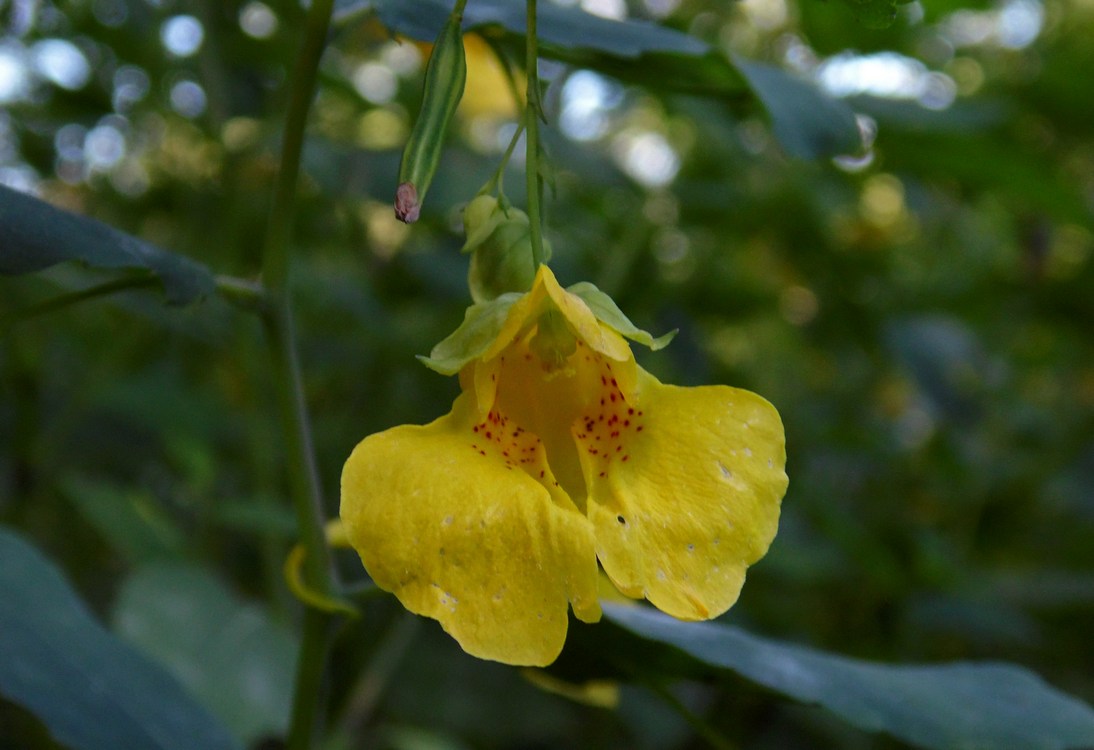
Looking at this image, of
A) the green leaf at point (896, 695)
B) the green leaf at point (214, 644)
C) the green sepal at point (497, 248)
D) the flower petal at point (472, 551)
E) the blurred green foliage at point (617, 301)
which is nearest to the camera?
the flower petal at point (472, 551)

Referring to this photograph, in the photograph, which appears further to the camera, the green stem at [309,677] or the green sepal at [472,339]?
the green stem at [309,677]

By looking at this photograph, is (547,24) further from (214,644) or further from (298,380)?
(214,644)

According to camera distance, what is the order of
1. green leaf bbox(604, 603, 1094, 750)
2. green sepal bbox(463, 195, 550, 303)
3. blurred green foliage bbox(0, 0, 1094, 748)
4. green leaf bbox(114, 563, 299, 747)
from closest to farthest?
green sepal bbox(463, 195, 550, 303) → green leaf bbox(604, 603, 1094, 750) → green leaf bbox(114, 563, 299, 747) → blurred green foliage bbox(0, 0, 1094, 748)

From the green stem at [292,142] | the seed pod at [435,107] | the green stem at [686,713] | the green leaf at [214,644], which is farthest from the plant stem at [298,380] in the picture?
the green leaf at [214,644]

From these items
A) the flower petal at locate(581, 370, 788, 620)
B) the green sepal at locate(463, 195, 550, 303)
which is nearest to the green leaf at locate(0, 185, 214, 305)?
the green sepal at locate(463, 195, 550, 303)

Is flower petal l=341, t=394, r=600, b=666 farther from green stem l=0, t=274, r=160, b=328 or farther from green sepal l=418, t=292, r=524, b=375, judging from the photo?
green stem l=0, t=274, r=160, b=328

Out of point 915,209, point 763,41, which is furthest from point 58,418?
point 915,209

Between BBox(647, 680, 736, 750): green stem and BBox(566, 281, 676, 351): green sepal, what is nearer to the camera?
BBox(566, 281, 676, 351): green sepal

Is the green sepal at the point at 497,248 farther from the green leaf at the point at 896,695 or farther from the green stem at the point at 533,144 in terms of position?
the green leaf at the point at 896,695
